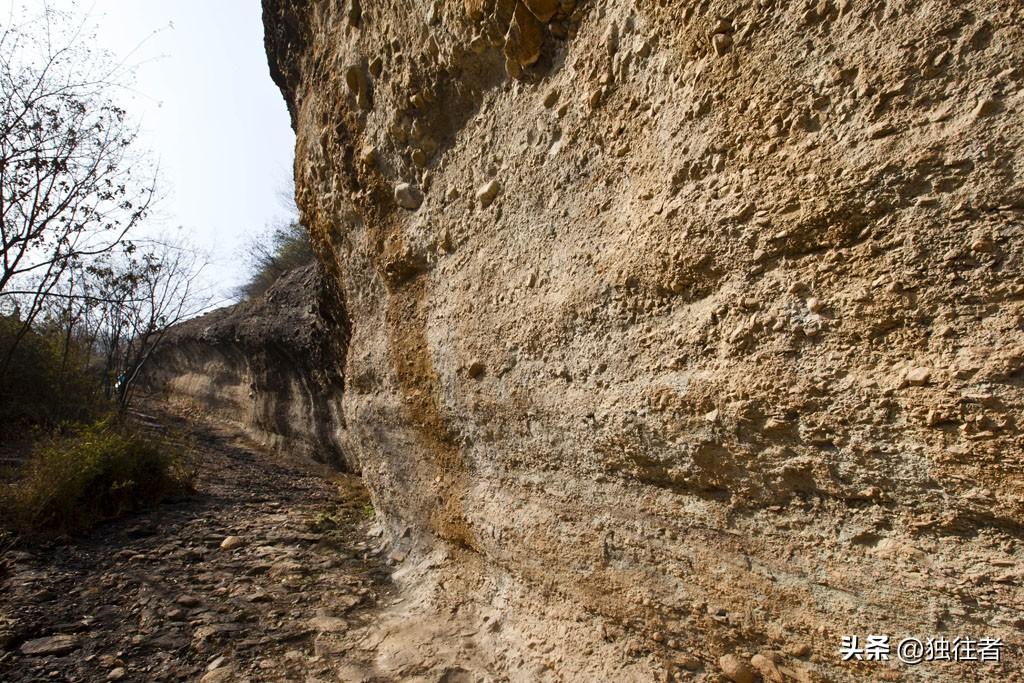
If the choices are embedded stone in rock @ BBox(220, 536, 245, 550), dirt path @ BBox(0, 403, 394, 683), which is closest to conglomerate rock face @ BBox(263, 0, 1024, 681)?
dirt path @ BBox(0, 403, 394, 683)

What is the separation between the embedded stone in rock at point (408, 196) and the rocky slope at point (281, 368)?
1.61m

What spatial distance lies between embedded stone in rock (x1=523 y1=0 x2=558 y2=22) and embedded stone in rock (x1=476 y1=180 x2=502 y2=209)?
0.53m

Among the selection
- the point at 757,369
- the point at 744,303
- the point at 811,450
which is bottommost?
the point at 811,450

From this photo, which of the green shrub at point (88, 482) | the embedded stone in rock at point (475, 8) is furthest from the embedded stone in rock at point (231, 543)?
the embedded stone in rock at point (475, 8)

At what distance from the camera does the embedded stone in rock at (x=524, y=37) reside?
77.3 inches

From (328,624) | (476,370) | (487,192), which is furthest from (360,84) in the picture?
(328,624)

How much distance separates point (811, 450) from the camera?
132 centimetres

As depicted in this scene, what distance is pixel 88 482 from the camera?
3.98 metres

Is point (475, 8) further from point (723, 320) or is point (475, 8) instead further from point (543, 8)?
point (723, 320)

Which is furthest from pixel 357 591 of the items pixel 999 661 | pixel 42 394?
pixel 42 394

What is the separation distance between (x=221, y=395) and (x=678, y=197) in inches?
375

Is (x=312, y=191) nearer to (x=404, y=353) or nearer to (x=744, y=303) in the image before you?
(x=404, y=353)

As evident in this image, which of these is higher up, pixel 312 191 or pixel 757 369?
pixel 312 191

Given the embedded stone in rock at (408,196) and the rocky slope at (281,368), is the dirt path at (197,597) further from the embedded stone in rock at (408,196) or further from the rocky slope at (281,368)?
the embedded stone in rock at (408,196)
